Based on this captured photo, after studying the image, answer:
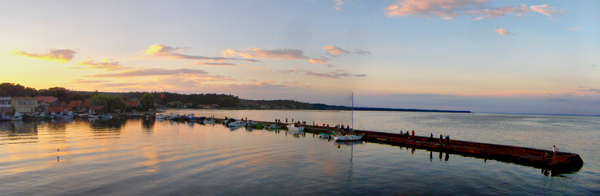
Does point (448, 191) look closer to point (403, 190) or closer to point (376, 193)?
point (403, 190)

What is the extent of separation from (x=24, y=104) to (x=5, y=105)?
5.26m

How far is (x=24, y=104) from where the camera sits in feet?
371

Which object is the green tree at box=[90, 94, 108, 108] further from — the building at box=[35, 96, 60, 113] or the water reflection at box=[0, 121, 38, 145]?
the water reflection at box=[0, 121, 38, 145]

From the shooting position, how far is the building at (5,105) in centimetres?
10997

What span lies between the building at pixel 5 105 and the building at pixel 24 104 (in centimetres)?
155

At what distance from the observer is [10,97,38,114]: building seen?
112 metres

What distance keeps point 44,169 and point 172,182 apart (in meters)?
13.4

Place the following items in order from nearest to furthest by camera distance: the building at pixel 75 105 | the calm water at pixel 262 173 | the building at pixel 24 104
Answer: the calm water at pixel 262 173 → the building at pixel 24 104 → the building at pixel 75 105

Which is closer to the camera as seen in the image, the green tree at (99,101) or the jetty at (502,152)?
the jetty at (502,152)

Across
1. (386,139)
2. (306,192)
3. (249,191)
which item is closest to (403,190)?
(306,192)

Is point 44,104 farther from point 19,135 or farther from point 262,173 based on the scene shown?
point 262,173

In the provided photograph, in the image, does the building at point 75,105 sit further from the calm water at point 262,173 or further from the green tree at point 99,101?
the calm water at point 262,173

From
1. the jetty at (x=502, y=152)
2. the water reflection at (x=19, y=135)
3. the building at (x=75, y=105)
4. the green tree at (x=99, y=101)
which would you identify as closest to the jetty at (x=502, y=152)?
the jetty at (x=502, y=152)

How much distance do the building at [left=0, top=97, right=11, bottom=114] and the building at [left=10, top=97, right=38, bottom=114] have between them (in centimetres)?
155
